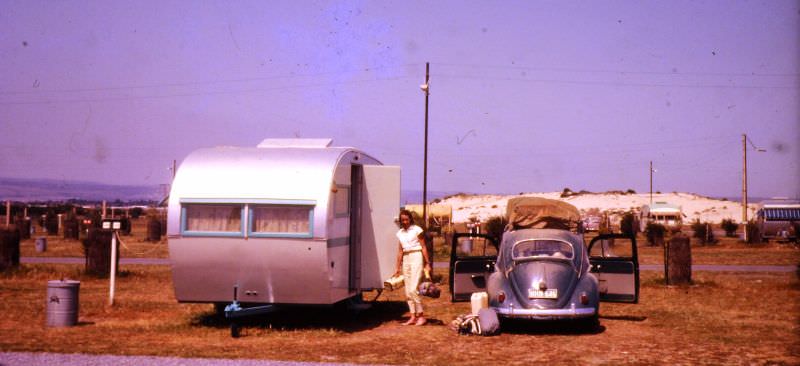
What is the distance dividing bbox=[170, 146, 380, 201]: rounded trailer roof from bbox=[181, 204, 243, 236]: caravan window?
18cm

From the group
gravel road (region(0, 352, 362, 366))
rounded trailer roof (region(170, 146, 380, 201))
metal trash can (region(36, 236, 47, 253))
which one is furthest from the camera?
metal trash can (region(36, 236, 47, 253))

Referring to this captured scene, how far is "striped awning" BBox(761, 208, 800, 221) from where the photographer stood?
157 feet

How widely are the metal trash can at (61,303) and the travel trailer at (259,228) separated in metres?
1.72

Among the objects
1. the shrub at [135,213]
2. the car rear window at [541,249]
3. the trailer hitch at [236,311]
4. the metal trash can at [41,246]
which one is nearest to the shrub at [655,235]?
the metal trash can at [41,246]

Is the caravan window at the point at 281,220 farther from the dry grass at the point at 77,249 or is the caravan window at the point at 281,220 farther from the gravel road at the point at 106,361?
the dry grass at the point at 77,249

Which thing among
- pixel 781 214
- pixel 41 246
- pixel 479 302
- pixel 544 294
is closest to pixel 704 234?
pixel 781 214

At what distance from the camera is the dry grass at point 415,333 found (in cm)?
1130

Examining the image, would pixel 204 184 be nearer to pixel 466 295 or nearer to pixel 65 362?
pixel 65 362

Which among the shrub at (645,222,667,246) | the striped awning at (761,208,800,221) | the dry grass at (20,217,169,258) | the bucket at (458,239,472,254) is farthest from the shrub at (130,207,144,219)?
the bucket at (458,239,472,254)

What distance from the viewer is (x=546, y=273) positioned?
518 inches

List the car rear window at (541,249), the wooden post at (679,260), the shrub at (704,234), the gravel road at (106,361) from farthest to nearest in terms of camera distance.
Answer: the shrub at (704,234) → the wooden post at (679,260) → the car rear window at (541,249) → the gravel road at (106,361)

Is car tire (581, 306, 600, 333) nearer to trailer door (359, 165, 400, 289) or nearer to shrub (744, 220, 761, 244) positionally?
trailer door (359, 165, 400, 289)

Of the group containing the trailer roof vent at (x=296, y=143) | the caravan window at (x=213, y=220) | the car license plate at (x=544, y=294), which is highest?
the trailer roof vent at (x=296, y=143)

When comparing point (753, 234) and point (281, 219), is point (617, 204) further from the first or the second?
point (281, 219)
